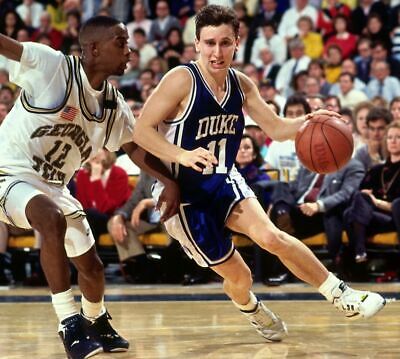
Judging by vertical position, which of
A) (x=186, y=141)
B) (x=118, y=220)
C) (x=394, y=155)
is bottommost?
(x=118, y=220)

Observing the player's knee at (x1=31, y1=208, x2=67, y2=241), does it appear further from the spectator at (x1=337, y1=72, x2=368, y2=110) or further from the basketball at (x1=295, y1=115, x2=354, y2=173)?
the spectator at (x1=337, y1=72, x2=368, y2=110)

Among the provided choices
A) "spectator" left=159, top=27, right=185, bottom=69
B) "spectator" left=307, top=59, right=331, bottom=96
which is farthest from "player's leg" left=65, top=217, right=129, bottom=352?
"spectator" left=159, top=27, right=185, bottom=69

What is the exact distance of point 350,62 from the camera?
36.8 ft

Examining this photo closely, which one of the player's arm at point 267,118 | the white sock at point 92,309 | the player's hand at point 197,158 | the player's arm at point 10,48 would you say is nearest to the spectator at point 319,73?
the player's arm at point 267,118

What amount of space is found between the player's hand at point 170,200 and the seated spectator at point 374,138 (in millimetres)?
3989

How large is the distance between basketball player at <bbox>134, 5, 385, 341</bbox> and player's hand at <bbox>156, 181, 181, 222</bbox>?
124 mm

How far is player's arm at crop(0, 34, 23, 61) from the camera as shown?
446cm

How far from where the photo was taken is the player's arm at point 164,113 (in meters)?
4.72

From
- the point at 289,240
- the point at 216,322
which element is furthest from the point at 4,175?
the point at 216,322

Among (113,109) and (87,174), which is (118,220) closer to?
(87,174)

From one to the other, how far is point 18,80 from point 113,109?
521 millimetres

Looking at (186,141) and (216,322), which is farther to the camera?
(216,322)

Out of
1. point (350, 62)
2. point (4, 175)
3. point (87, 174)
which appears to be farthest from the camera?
point (350, 62)

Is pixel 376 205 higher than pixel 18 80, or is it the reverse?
pixel 18 80
